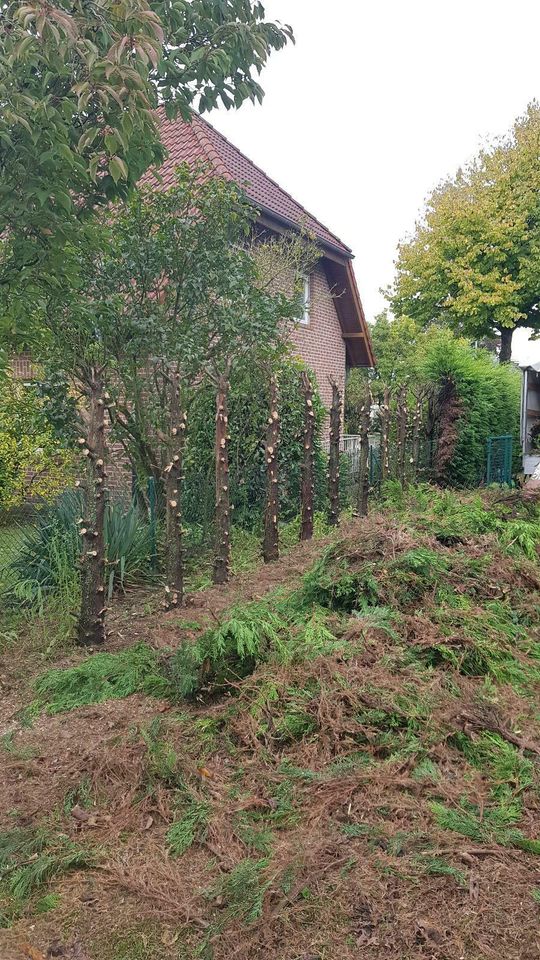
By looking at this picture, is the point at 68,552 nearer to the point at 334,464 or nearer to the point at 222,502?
the point at 222,502

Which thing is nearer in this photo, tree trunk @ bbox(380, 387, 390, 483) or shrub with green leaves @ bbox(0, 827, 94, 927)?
shrub with green leaves @ bbox(0, 827, 94, 927)

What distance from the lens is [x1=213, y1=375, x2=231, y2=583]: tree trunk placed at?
281 inches

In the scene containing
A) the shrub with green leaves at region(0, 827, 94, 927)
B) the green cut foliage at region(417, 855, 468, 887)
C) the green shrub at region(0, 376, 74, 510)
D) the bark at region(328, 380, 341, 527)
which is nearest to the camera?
the green cut foliage at region(417, 855, 468, 887)

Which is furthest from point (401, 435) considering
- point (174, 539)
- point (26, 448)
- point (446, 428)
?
point (174, 539)

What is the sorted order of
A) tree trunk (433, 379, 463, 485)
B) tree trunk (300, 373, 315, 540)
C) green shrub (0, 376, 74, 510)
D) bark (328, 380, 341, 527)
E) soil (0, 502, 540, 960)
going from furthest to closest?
tree trunk (433, 379, 463, 485) → bark (328, 380, 341, 527) → green shrub (0, 376, 74, 510) → tree trunk (300, 373, 315, 540) → soil (0, 502, 540, 960)

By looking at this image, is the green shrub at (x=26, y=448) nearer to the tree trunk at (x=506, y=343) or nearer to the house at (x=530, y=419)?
the house at (x=530, y=419)

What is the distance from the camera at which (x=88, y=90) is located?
10.1ft

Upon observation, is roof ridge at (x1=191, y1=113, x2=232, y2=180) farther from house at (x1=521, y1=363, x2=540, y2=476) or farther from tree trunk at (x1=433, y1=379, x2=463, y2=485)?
house at (x1=521, y1=363, x2=540, y2=476)

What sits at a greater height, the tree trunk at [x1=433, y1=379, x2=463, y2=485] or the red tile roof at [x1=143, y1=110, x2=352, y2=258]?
the red tile roof at [x1=143, y1=110, x2=352, y2=258]

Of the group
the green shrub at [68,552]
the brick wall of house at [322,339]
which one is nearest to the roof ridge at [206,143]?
the brick wall of house at [322,339]

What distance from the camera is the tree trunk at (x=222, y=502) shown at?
23.4 ft

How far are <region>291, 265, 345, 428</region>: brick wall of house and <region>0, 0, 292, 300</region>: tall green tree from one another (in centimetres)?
1062

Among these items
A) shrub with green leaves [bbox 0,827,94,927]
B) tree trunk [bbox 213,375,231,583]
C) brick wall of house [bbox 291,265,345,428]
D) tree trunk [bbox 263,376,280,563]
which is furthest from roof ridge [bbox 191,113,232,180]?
shrub with green leaves [bbox 0,827,94,927]

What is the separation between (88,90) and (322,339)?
13462 millimetres
